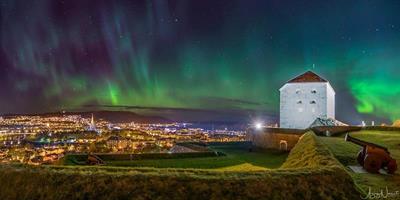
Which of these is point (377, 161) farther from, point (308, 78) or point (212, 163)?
point (308, 78)

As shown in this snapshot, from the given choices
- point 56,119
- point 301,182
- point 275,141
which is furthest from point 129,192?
Result: point 56,119

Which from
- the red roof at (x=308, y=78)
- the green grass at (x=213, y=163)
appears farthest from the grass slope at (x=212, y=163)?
the red roof at (x=308, y=78)

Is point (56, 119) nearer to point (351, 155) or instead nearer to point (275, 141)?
point (275, 141)

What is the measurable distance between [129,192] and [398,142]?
17463 millimetres

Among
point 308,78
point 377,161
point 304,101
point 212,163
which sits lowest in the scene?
point 212,163

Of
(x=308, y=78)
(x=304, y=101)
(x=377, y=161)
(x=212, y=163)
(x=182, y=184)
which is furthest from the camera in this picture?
(x=308, y=78)

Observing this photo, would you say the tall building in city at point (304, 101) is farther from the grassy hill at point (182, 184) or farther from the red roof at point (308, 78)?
the grassy hill at point (182, 184)

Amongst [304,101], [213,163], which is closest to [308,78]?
[304,101]

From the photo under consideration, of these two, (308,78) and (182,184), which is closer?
(182,184)

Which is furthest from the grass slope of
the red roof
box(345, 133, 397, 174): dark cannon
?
the red roof

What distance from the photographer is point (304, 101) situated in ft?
162

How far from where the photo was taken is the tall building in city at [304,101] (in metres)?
48.7

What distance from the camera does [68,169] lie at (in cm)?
961

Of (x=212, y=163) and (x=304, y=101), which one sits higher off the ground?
(x=304, y=101)
